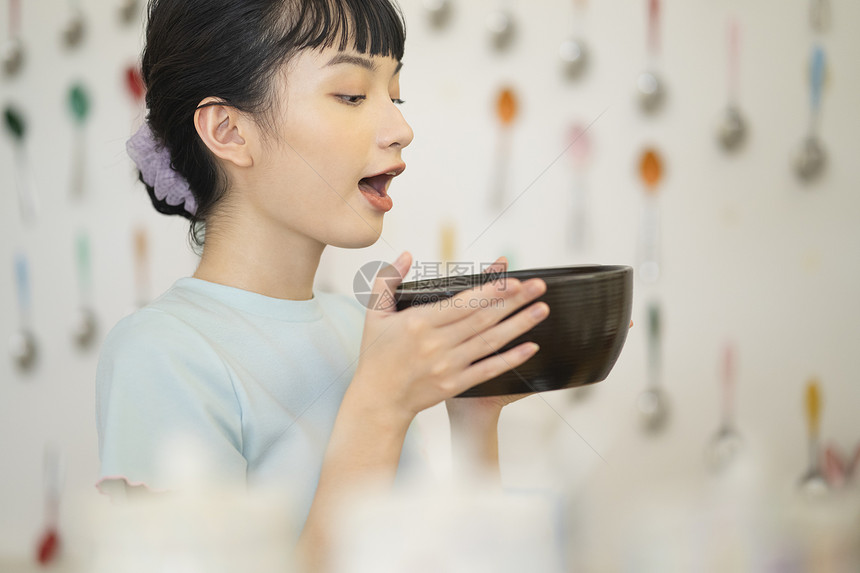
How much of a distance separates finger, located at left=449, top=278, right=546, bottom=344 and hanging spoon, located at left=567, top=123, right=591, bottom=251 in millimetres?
715

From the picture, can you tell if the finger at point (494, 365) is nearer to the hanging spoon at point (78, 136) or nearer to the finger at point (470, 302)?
the finger at point (470, 302)

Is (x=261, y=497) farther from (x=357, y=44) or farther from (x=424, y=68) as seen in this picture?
(x=424, y=68)

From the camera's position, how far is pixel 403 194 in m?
1.12

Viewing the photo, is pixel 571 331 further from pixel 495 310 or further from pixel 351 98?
pixel 351 98

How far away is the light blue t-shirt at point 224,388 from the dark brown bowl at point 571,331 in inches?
5.3

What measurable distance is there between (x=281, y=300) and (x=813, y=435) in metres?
0.84

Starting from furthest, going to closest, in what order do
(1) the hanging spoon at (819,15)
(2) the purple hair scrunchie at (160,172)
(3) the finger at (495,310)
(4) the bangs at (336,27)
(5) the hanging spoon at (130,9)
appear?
(5) the hanging spoon at (130,9) < (1) the hanging spoon at (819,15) < (2) the purple hair scrunchie at (160,172) < (4) the bangs at (336,27) < (3) the finger at (495,310)

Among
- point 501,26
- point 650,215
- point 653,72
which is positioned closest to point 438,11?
point 501,26

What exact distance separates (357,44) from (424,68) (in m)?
0.61

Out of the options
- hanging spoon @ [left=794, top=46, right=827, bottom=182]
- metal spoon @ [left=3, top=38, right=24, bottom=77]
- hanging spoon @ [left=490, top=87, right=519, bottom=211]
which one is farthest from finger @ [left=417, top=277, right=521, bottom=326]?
metal spoon @ [left=3, top=38, right=24, bottom=77]

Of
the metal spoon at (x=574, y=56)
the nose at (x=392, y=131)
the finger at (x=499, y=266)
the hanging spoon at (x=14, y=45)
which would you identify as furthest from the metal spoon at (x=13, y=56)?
the finger at (x=499, y=266)

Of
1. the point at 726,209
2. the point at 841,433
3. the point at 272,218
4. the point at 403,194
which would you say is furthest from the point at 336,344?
the point at 841,433

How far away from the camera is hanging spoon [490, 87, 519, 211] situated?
111cm

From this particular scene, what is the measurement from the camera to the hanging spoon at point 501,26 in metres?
1.10
